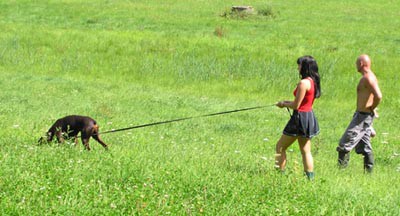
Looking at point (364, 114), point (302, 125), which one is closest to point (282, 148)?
point (302, 125)

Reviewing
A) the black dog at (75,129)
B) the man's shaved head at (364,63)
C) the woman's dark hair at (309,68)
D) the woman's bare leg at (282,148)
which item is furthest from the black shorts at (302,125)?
the black dog at (75,129)

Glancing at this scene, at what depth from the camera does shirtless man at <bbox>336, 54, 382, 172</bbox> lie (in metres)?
8.97

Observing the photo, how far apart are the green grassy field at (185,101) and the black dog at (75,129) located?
35 cm

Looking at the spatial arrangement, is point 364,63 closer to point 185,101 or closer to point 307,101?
point 307,101

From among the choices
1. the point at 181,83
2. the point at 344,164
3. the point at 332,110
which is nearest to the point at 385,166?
the point at 344,164

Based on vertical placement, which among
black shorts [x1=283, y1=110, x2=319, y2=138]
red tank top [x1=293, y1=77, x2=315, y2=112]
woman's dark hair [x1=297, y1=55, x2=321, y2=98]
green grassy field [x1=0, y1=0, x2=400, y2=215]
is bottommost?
green grassy field [x1=0, y1=0, x2=400, y2=215]

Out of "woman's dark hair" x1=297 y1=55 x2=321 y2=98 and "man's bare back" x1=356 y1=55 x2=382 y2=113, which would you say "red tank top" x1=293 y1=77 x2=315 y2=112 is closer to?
"woman's dark hair" x1=297 y1=55 x2=321 y2=98

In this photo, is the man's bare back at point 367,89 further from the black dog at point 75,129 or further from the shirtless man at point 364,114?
the black dog at point 75,129

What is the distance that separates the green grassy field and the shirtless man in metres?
0.42

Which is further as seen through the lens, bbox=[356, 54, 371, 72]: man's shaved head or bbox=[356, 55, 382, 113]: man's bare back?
bbox=[356, 54, 371, 72]: man's shaved head

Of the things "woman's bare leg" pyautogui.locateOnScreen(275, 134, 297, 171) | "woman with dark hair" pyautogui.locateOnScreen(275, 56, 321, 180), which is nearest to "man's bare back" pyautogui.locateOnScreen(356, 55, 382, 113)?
"woman with dark hair" pyautogui.locateOnScreen(275, 56, 321, 180)

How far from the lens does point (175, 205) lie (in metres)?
6.03

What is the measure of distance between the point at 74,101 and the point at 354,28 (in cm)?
1830

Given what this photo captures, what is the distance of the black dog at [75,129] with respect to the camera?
8.52 metres
